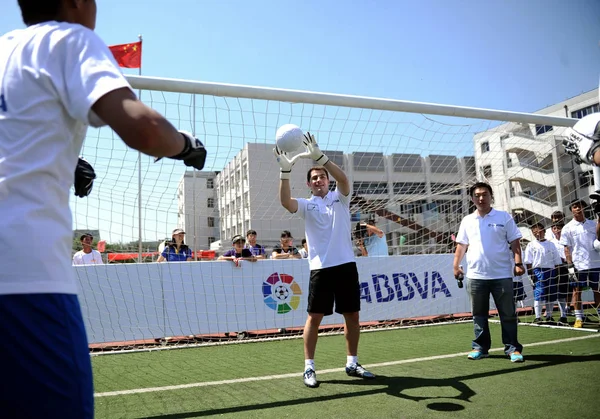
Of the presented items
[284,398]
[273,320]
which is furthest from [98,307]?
[284,398]

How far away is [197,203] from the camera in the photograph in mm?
6797

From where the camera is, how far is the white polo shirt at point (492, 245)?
18.6 ft

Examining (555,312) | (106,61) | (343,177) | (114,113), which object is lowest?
(555,312)

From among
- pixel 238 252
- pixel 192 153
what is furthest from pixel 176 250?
pixel 192 153

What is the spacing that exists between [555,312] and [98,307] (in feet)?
30.6

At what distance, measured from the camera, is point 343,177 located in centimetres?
476

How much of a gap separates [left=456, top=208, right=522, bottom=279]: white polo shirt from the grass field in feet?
3.28

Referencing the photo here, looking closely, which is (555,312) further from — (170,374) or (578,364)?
(170,374)

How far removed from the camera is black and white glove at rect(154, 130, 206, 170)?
1.59 meters

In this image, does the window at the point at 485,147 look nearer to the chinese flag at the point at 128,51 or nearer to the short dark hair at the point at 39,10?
the short dark hair at the point at 39,10

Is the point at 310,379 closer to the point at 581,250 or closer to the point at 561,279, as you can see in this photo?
the point at 581,250

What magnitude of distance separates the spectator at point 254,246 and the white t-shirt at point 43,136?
24.7 feet

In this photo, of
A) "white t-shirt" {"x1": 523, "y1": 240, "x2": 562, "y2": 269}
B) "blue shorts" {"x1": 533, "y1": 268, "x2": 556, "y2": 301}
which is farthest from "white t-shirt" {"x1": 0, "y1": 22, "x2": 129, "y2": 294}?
"white t-shirt" {"x1": 523, "y1": 240, "x2": 562, "y2": 269}

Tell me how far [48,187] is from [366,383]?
12.4ft
